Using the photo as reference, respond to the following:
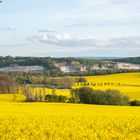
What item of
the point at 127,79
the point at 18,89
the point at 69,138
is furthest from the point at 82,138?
the point at 127,79

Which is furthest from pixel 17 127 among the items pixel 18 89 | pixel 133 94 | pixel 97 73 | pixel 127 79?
pixel 97 73

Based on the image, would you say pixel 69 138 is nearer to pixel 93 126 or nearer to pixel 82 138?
pixel 82 138

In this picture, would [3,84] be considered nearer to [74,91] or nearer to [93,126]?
[74,91]

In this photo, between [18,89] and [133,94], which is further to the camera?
[18,89]

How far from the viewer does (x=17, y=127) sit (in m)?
25.2

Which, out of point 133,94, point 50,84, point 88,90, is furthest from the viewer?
point 50,84

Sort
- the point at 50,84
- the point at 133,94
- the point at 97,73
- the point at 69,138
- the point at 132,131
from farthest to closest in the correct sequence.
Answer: the point at 97,73
the point at 50,84
the point at 133,94
the point at 132,131
the point at 69,138

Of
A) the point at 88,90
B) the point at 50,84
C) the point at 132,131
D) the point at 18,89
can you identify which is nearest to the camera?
the point at 132,131

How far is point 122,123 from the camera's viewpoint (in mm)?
28719

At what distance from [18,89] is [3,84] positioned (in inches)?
152

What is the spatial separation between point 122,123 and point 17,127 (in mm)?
7036

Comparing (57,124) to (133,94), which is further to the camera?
(133,94)

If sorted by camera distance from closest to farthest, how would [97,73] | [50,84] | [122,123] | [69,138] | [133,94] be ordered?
[69,138]
[122,123]
[133,94]
[50,84]
[97,73]

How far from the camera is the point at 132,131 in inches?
980
